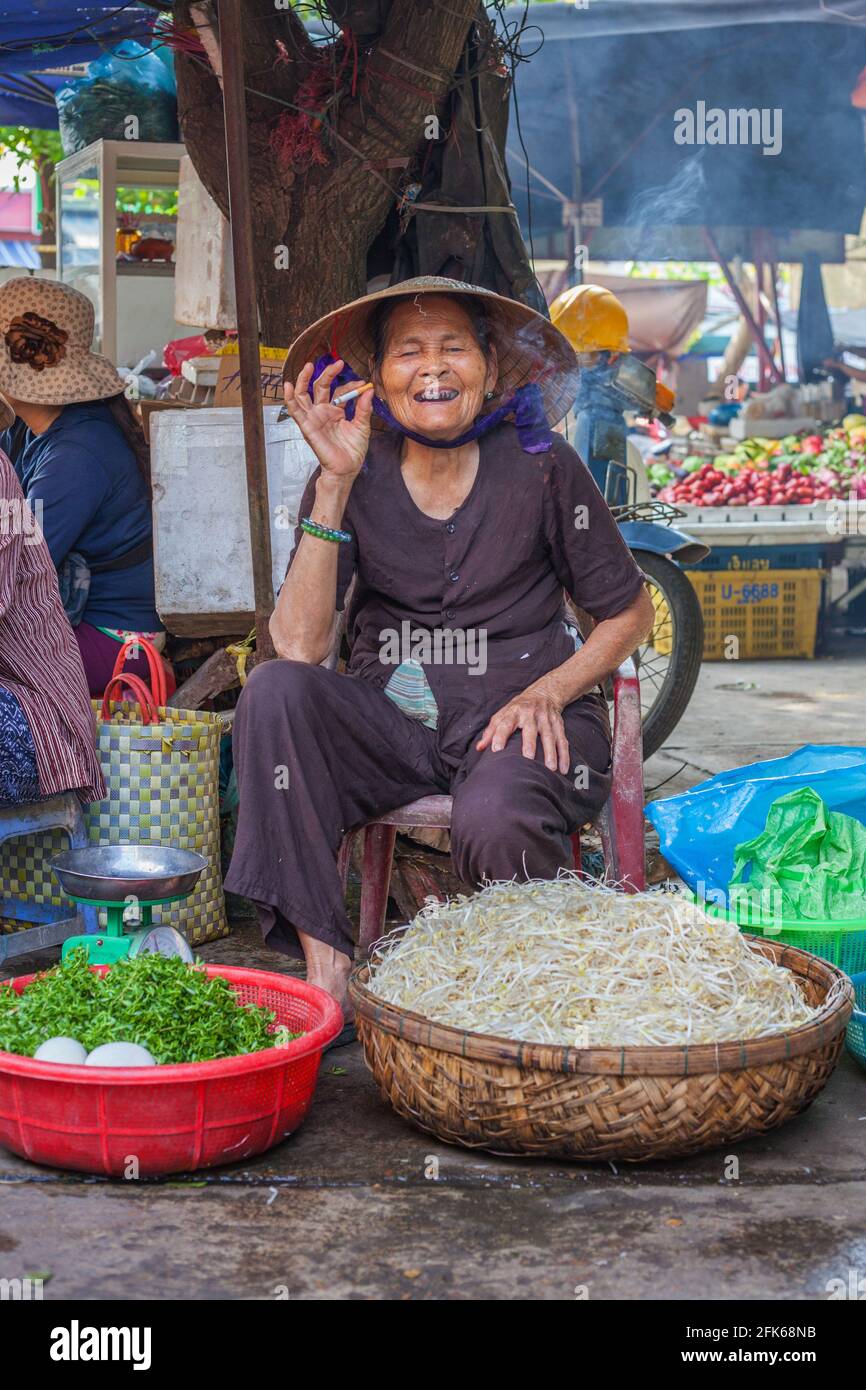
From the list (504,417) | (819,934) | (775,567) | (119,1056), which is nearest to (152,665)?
(504,417)

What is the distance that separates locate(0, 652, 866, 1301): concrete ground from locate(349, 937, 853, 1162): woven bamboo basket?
0.23 ft

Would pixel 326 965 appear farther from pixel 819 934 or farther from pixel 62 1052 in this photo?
pixel 819 934

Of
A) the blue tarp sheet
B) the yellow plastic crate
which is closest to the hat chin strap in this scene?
the blue tarp sheet

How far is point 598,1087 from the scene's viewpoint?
7.70ft

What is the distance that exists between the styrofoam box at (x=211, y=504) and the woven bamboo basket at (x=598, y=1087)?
1916 millimetres

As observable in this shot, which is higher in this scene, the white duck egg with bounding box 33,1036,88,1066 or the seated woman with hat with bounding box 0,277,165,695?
the seated woman with hat with bounding box 0,277,165,695

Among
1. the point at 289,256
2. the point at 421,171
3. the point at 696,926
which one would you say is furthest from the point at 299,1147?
the point at 421,171

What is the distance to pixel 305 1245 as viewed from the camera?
7.23 ft

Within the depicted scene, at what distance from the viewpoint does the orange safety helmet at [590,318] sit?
599 centimetres

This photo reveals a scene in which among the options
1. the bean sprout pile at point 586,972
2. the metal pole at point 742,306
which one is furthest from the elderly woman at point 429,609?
the metal pole at point 742,306

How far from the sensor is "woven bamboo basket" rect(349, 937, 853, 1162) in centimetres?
234

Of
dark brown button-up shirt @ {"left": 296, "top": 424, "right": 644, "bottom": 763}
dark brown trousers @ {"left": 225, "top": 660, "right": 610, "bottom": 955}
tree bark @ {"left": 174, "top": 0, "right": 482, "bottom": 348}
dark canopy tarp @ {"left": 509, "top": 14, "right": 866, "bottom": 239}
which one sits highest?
dark canopy tarp @ {"left": 509, "top": 14, "right": 866, "bottom": 239}

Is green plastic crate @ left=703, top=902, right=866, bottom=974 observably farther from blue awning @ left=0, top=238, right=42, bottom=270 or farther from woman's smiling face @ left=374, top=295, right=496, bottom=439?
blue awning @ left=0, top=238, right=42, bottom=270

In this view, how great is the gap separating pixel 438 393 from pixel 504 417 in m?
0.24
